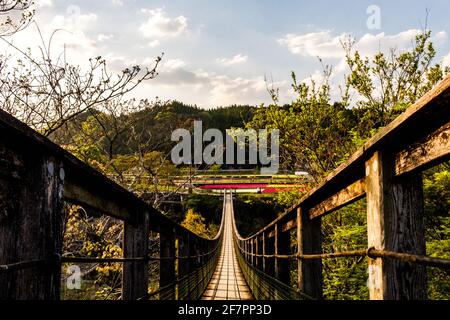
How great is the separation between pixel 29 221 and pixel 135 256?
1.50m

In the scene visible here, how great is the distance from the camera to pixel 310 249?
327cm

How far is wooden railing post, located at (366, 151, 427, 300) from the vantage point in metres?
1.49

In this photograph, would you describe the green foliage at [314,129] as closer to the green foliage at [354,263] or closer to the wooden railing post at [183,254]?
the green foliage at [354,263]

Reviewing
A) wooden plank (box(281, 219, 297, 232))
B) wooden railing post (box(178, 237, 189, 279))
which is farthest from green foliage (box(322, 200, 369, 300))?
wooden railing post (box(178, 237, 189, 279))

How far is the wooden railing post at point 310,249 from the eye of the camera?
3.24m

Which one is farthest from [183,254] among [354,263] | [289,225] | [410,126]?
[410,126]

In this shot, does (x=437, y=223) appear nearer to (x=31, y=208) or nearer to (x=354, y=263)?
(x=354, y=263)

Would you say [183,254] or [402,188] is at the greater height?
[402,188]

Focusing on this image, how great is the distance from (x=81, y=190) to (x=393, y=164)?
141cm

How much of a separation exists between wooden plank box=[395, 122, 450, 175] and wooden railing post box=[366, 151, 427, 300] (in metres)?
0.06

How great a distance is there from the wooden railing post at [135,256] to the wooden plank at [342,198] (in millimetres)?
1343

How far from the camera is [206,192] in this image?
38.9 meters

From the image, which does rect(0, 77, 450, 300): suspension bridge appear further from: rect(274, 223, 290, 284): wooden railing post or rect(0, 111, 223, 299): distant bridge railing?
rect(274, 223, 290, 284): wooden railing post
